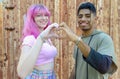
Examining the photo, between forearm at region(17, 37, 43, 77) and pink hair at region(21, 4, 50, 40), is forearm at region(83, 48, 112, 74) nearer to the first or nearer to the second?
forearm at region(17, 37, 43, 77)

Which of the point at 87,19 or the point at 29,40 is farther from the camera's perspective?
the point at 29,40

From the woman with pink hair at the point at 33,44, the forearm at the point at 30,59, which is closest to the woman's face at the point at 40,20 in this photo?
the woman with pink hair at the point at 33,44

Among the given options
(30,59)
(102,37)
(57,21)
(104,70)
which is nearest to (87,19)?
(102,37)

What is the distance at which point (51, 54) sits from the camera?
3168 millimetres

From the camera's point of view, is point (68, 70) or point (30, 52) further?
point (68, 70)

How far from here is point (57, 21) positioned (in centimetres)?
443

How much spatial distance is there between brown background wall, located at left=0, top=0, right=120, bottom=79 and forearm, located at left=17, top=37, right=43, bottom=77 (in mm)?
1487

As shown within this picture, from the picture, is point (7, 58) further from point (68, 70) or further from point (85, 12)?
point (85, 12)

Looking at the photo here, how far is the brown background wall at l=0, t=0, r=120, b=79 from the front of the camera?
4.35 meters

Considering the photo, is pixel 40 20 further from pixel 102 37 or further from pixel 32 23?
pixel 102 37

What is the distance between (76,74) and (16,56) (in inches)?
66.9

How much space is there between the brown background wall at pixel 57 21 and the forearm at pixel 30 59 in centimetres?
149

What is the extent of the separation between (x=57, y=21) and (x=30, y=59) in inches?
61.1

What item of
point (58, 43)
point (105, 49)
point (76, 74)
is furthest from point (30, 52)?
point (58, 43)
